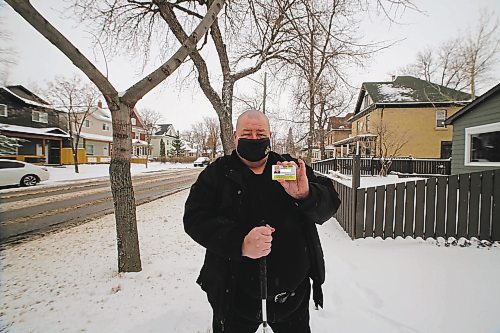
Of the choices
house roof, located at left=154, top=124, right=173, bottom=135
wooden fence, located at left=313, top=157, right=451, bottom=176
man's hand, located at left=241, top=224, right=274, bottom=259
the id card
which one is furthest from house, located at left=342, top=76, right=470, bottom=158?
house roof, located at left=154, top=124, right=173, bottom=135

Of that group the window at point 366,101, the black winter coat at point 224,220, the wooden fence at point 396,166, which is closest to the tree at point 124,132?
the black winter coat at point 224,220

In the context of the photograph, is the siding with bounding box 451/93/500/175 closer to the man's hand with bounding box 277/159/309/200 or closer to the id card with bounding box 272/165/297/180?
the man's hand with bounding box 277/159/309/200

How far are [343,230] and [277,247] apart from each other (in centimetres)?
532

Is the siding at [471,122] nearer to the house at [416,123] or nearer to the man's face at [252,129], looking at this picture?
the man's face at [252,129]

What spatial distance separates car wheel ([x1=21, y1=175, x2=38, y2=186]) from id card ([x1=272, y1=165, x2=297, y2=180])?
17.2 meters

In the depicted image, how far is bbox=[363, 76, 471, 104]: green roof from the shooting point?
88.0ft

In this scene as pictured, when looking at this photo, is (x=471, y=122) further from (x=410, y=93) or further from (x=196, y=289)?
(x=410, y=93)

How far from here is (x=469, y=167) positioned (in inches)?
422

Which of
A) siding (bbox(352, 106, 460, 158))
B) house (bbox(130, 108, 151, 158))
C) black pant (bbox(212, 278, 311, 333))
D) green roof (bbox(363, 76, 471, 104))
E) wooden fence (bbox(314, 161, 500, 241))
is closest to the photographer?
black pant (bbox(212, 278, 311, 333))

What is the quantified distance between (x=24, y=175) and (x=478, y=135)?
20.9 m

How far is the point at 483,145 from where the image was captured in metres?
10.3

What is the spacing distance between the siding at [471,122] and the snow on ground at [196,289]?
24.0 feet

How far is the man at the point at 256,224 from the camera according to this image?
1528 mm

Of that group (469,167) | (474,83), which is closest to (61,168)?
(469,167)
